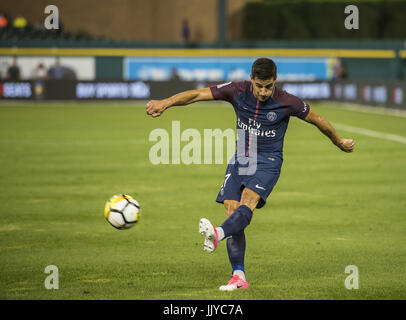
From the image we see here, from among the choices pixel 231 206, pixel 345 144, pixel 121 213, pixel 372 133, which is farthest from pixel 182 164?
pixel 231 206

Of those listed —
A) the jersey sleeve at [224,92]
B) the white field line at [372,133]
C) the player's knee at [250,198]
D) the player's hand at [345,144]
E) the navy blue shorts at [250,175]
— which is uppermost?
the jersey sleeve at [224,92]

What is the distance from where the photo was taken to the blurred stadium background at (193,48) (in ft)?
125

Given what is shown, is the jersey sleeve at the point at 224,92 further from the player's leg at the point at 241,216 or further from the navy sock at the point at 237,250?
the navy sock at the point at 237,250

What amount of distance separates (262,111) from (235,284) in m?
1.75

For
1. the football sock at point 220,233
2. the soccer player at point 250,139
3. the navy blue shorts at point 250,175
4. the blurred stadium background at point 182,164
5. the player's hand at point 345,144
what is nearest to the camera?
the football sock at point 220,233

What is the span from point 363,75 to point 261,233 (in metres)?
35.9

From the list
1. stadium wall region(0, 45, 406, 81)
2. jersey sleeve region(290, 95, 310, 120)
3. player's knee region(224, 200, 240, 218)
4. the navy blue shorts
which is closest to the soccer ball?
the navy blue shorts

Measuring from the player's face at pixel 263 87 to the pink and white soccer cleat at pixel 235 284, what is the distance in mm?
1802

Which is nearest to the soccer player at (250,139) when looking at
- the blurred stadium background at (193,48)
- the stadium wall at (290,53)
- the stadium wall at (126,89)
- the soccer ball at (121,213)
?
the soccer ball at (121,213)

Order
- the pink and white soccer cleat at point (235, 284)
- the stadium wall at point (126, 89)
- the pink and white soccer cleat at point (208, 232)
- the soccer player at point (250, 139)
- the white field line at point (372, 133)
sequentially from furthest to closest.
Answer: the stadium wall at point (126, 89) < the white field line at point (372, 133) < the soccer player at point (250, 139) < the pink and white soccer cleat at point (235, 284) < the pink and white soccer cleat at point (208, 232)

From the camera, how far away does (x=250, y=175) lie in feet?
26.1

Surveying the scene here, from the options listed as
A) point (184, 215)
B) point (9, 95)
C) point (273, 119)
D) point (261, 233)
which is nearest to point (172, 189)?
point (184, 215)

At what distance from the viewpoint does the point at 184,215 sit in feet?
39.6
